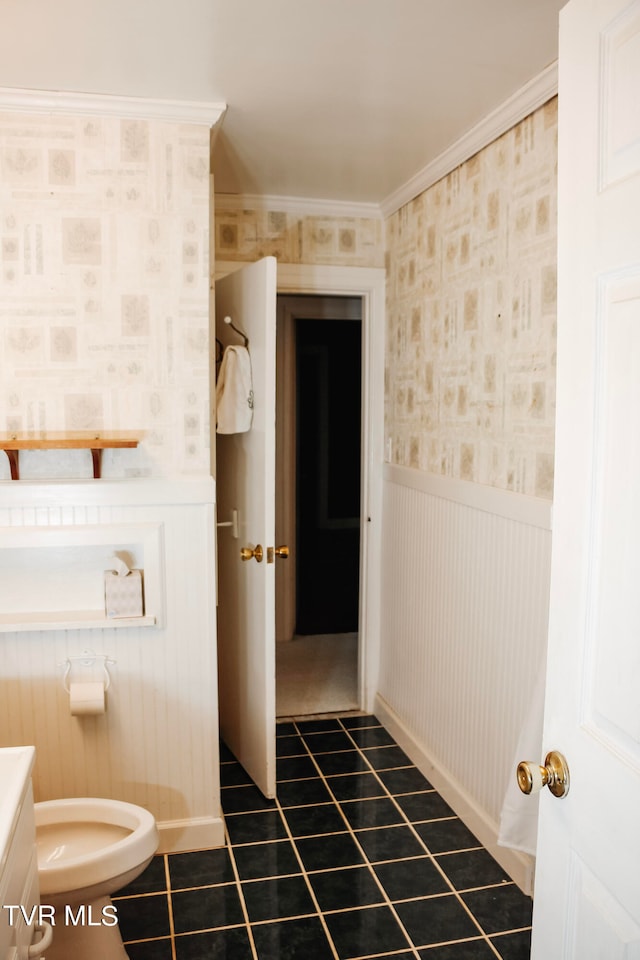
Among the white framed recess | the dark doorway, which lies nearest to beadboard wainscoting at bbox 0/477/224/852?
the white framed recess

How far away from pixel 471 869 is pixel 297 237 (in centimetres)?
274

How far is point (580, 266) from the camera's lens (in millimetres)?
1114

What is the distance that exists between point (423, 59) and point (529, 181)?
505 millimetres

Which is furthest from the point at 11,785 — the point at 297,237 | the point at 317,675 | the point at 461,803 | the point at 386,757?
the point at 317,675

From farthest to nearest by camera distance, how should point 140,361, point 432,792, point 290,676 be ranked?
point 290,676 → point 432,792 → point 140,361

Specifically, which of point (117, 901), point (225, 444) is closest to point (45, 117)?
point (225, 444)

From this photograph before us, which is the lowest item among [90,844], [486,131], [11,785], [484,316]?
[90,844]

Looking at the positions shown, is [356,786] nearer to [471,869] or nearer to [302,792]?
[302,792]

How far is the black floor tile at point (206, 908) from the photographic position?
2.32 m

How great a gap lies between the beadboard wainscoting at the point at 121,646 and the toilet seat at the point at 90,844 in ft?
1.24

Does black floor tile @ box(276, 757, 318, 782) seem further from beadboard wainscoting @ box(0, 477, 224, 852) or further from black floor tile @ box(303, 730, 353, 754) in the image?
beadboard wainscoting @ box(0, 477, 224, 852)

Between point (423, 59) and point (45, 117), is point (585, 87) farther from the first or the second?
point (45, 117)

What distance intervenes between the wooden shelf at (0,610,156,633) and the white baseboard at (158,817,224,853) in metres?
0.73

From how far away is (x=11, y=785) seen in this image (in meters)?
1.50
